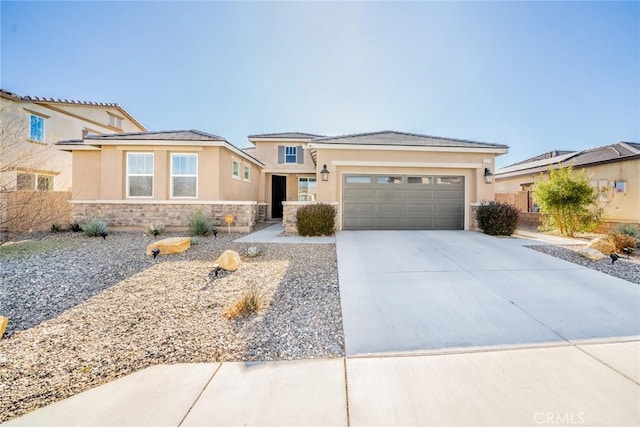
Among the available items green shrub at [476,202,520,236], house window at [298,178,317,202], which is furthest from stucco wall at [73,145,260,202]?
green shrub at [476,202,520,236]

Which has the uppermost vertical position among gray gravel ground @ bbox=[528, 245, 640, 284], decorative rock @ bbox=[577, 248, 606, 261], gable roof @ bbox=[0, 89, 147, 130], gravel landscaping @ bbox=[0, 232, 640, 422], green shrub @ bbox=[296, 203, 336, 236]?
gable roof @ bbox=[0, 89, 147, 130]

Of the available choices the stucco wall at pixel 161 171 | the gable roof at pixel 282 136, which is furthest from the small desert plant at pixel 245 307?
the gable roof at pixel 282 136

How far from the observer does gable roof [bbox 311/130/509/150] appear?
35.7 feet

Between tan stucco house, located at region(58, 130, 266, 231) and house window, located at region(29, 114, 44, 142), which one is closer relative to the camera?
tan stucco house, located at region(58, 130, 266, 231)

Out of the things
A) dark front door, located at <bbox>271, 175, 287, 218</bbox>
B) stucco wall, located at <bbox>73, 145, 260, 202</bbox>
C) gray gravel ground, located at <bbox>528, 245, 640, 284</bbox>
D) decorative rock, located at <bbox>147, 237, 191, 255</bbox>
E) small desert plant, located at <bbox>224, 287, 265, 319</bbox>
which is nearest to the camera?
small desert plant, located at <bbox>224, 287, 265, 319</bbox>

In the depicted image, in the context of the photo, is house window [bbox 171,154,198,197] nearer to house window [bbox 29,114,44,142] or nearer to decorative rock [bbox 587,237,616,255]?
house window [bbox 29,114,44,142]

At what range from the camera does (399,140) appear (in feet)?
37.9

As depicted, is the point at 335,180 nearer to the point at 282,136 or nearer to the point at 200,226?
the point at 200,226

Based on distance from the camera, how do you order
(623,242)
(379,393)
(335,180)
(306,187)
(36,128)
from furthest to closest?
(306,187), (36,128), (335,180), (623,242), (379,393)

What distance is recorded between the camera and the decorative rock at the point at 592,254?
660 cm

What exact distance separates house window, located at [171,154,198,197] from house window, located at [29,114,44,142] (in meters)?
9.58

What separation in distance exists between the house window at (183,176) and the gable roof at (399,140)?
5.38 m

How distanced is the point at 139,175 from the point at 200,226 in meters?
4.15

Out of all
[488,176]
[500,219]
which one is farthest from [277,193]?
[500,219]
